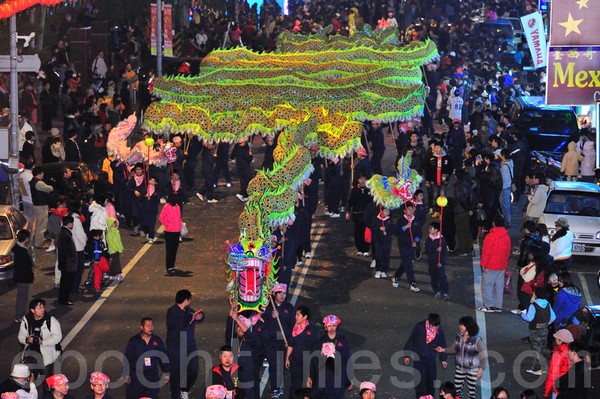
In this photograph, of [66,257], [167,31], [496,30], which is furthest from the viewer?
[496,30]

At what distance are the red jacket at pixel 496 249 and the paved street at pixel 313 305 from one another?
2.74 feet

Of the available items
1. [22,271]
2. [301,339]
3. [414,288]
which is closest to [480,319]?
[414,288]

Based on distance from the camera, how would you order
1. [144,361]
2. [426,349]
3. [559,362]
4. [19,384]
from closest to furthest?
1. [19,384]
2. [144,361]
3. [559,362]
4. [426,349]

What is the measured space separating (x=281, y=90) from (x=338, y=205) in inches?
178

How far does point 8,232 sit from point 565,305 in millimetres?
9955

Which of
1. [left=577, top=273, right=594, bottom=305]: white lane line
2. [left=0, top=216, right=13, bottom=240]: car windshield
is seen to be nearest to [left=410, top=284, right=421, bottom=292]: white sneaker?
[left=577, top=273, right=594, bottom=305]: white lane line

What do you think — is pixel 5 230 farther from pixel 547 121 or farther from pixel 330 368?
pixel 547 121

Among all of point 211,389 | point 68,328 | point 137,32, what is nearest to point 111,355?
point 68,328

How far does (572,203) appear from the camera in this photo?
27828 millimetres

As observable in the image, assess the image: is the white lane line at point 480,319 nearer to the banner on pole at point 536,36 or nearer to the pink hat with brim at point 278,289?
the pink hat with brim at point 278,289

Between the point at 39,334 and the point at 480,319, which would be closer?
the point at 39,334

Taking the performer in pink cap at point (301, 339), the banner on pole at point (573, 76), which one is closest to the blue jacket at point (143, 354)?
the performer in pink cap at point (301, 339)

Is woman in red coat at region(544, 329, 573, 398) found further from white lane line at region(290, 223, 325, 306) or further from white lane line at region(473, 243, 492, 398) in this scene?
white lane line at region(290, 223, 325, 306)

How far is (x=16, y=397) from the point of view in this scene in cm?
1581
